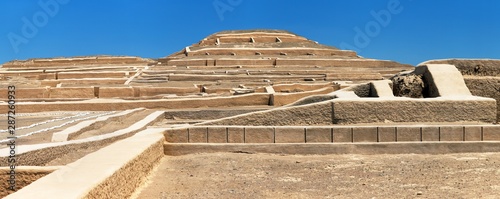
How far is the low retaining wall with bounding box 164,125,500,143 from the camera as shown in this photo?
650 cm

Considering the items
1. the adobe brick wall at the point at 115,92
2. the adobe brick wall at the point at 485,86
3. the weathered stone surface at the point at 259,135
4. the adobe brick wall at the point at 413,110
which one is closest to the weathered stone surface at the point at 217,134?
the weathered stone surface at the point at 259,135

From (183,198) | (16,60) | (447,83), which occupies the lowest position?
(183,198)

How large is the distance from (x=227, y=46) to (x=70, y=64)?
11514 millimetres

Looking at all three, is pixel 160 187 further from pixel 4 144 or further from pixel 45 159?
pixel 4 144

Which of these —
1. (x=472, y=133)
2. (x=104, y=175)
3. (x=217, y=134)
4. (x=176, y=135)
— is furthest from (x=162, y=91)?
(x=104, y=175)

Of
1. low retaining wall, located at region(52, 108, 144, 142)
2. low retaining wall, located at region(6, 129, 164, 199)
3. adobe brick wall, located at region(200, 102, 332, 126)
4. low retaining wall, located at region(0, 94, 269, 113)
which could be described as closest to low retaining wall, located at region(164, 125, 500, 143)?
adobe brick wall, located at region(200, 102, 332, 126)

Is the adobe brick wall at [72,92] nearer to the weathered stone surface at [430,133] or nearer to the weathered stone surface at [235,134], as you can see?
the weathered stone surface at [235,134]

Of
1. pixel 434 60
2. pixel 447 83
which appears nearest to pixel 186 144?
pixel 447 83

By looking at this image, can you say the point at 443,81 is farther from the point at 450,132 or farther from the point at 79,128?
the point at 79,128

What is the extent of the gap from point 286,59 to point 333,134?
21555 millimetres

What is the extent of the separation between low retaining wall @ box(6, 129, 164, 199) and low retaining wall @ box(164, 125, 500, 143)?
108 cm

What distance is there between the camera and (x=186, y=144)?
6.54m

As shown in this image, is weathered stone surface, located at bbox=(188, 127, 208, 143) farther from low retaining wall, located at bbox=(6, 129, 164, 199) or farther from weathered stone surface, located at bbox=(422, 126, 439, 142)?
weathered stone surface, located at bbox=(422, 126, 439, 142)

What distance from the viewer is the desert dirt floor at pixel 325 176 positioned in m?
4.41
